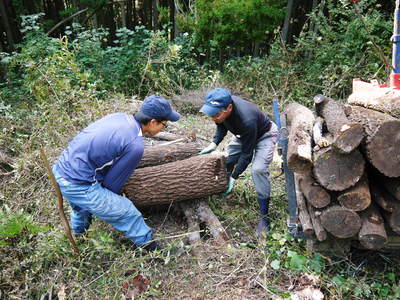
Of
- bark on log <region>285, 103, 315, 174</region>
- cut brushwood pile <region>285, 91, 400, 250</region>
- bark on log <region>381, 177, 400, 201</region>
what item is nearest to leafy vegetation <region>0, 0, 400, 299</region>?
cut brushwood pile <region>285, 91, 400, 250</region>

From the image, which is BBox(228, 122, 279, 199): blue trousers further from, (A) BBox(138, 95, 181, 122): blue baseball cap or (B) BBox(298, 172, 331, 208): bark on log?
(A) BBox(138, 95, 181, 122): blue baseball cap

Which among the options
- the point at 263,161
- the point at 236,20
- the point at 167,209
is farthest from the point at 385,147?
the point at 236,20

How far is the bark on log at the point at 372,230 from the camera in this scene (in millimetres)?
2520

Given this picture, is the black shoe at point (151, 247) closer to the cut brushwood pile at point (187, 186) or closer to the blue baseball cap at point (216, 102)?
the cut brushwood pile at point (187, 186)

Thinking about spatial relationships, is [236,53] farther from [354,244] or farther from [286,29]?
[354,244]

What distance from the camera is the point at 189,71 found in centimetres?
862

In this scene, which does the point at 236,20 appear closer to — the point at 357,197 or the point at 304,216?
the point at 304,216

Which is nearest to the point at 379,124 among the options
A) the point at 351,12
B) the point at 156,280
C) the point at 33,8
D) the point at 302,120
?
the point at 302,120

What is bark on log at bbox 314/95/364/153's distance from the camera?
239 centimetres

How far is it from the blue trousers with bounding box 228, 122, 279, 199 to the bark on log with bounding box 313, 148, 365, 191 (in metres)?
1.15

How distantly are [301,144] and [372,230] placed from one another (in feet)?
2.65

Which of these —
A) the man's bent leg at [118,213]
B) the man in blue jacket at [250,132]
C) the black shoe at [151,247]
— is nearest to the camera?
the man's bent leg at [118,213]

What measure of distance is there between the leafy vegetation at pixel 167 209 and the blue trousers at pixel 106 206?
0.60ft

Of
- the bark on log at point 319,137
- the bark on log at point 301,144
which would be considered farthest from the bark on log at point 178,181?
the bark on log at point 319,137
